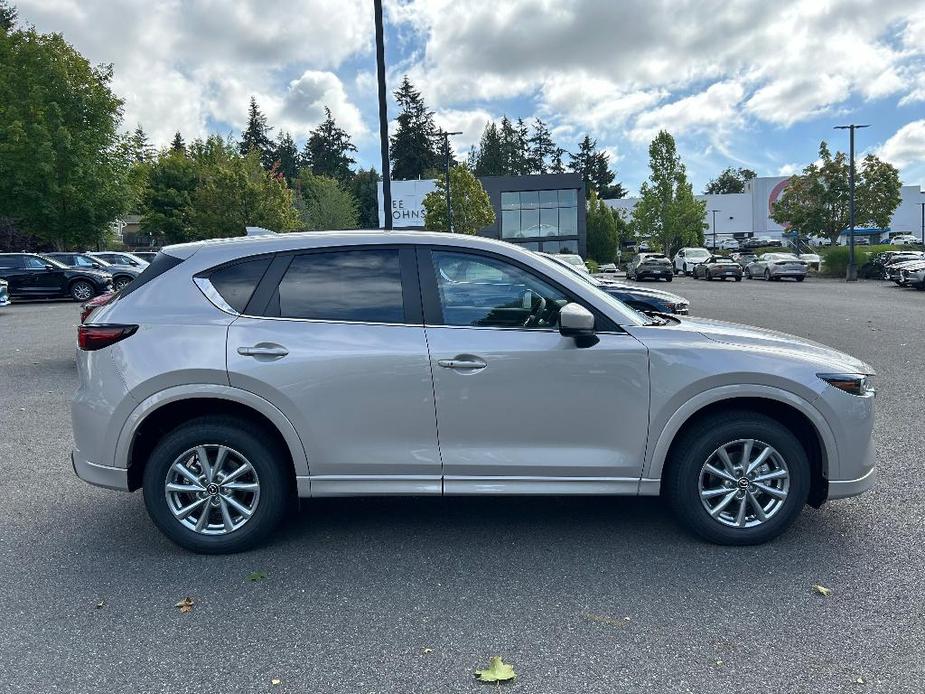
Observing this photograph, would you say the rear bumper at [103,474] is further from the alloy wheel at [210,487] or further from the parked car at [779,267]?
the parked car at [779,267]

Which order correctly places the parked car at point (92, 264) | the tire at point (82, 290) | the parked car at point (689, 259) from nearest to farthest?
the tire at point (82, 290) → the parked car at point (92, 264) → the parked car at point (689, 259)

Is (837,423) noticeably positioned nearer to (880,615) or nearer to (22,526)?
(880,615)

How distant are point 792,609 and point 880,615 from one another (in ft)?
1.22

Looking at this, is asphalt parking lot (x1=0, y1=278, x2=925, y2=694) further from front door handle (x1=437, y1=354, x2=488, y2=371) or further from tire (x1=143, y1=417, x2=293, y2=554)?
front door handle (x1=437, y1=354, x2=488, y2=371)

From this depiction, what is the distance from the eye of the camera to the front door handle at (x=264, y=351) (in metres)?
4.02

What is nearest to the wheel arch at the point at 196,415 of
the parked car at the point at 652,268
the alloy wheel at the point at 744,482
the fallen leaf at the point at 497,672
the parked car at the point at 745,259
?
the fallen leaf at the point at 497,672

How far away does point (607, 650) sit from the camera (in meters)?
3.14

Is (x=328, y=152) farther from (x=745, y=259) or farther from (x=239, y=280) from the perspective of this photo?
(x=239, y=280)

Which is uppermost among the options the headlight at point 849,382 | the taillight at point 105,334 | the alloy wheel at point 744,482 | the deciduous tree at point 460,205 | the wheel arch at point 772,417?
the deciduous tree at point 460,205

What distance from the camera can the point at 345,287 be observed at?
421cm

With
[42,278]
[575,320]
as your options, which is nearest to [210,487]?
[575,320]

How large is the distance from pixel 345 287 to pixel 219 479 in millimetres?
1275

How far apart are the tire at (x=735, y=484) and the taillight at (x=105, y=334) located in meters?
3.09

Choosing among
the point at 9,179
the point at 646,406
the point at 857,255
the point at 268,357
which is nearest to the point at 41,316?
the point at 9,179
